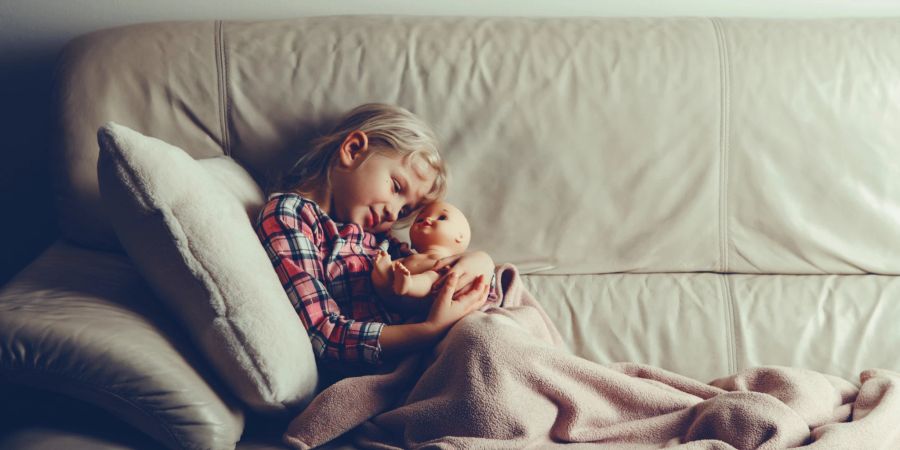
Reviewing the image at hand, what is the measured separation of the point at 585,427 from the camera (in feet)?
4.05

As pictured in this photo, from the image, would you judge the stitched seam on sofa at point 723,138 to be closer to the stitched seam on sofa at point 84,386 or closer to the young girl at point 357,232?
the young girl at point 357,232

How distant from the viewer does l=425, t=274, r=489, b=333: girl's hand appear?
4.49 ft

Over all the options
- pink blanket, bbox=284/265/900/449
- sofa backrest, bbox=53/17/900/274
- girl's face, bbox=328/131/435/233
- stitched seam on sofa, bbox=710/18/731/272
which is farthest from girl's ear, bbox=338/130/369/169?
stitched seam on sofa, bbox=710/18/731/272

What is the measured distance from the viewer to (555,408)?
124cm

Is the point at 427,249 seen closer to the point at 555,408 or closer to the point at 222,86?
the point at 555,408

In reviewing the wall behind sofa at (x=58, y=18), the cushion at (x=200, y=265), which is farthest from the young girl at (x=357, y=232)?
the wall behind sofa at (x=58, y=18)

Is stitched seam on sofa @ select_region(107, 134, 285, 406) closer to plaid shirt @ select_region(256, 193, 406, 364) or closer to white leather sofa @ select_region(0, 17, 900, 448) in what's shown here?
plaid shirt @ select_region(256, 193, 406, 364)

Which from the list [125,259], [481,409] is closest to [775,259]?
[481,409]

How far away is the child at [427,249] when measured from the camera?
143 cm

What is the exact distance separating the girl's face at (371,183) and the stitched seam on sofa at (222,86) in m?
0.23

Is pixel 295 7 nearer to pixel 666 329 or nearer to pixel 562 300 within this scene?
pixel 562 300

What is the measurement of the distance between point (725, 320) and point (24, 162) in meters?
1.47

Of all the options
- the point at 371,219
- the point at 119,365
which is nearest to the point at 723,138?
the point at 371,219

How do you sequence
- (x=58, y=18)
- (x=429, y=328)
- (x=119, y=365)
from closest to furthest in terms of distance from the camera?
(x=119, y=365) < (x=429, y=328) < (x=58, y=18)
